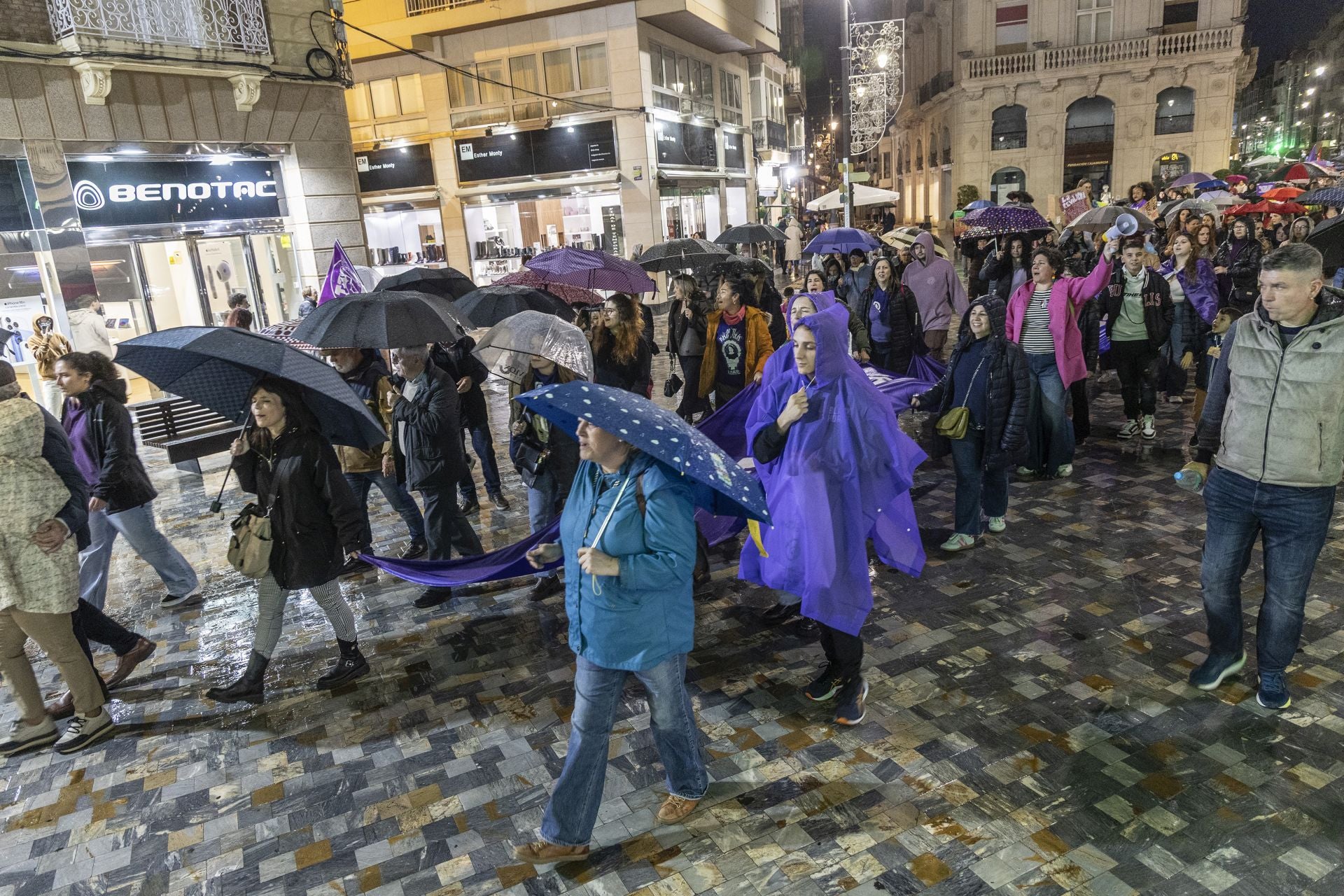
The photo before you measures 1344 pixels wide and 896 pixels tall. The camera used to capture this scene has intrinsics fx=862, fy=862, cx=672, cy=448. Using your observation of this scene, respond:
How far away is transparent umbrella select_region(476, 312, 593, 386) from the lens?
5672 mm

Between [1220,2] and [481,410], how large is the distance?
155 feet

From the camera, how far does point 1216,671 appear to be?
4570 mm

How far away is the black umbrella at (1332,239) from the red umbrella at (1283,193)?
13.3 metres

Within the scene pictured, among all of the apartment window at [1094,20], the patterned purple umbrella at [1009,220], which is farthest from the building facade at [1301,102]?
the patterned purple umbrella at [1009,220]

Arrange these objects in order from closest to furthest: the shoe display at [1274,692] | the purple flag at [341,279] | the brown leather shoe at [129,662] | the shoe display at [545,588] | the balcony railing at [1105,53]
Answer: the shoe display at [1274,692], the brown leather shoe at [129,662], the shoe display at [545,588], the purple flag at [341,279], the balcony railing at [1105,53]

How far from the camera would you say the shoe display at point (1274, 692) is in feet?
14.2

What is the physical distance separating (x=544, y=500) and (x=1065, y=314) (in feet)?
16.1

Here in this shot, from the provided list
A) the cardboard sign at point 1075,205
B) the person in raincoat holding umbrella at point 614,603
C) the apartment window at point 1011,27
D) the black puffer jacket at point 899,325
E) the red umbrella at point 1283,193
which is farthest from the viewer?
the apartment window at point 1011,27

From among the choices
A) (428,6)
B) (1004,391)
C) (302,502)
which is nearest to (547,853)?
(302,502)

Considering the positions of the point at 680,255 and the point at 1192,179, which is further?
the point at 1192,179

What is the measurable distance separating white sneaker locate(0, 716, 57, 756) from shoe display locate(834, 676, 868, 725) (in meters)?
4.34

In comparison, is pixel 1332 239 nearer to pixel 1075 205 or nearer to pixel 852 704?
pixel 852 704

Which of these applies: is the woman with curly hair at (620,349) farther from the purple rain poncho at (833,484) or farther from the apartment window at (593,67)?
the apartment window at (593,67)

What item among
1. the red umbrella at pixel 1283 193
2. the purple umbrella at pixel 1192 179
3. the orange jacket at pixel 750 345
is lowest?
the orange jacket at pixel 750 345
